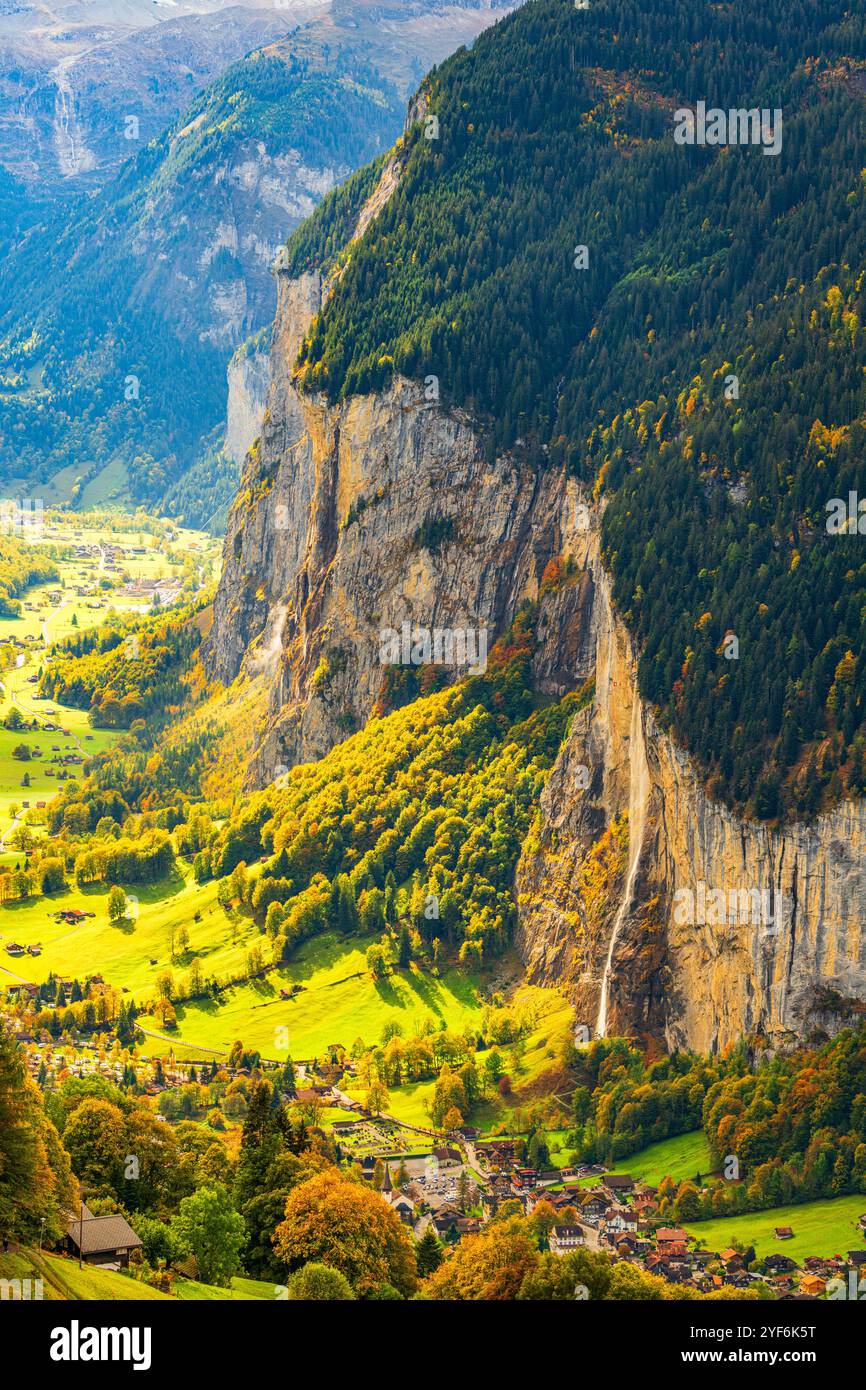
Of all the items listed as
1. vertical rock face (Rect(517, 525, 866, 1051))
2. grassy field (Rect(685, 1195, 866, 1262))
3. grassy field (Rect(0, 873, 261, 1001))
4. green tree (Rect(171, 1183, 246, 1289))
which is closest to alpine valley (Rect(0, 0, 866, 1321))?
green tree (Rect(171, 1183, 246, 1289))

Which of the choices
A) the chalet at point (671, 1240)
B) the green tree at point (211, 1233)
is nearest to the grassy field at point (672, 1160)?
the chalet at point (671, 1240)

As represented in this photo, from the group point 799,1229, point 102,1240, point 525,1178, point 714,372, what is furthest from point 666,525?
point 102,1240

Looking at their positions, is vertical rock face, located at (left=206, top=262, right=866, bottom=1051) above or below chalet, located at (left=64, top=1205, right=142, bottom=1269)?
above

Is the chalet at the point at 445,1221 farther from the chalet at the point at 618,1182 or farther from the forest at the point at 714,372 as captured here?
the forest at the point at 714,372

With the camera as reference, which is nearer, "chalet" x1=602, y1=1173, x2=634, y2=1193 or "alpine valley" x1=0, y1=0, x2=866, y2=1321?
"alpine valley" x1=0, y1=0, x2=866, y2=1321

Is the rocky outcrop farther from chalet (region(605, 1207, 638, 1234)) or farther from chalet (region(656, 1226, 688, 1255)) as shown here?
chalet (region(656, 1226, 688, 1255))

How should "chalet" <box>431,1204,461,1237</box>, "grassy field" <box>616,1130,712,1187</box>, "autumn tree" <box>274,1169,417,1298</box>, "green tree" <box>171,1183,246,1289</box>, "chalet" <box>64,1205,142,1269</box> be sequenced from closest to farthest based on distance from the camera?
1. "chalet" <box>64,1205,142,1269</box>
2. "green tree" <box>171,1183,246,1289</box>
3. "autumn tree" <box>274,1169,417,1298</box>
4. "chalet" <box>431,1204,461,1237</box>
5. "grassy field" <box>616,1130,712,1187</box>

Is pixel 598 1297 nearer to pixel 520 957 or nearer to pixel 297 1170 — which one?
pixel 297 1170
